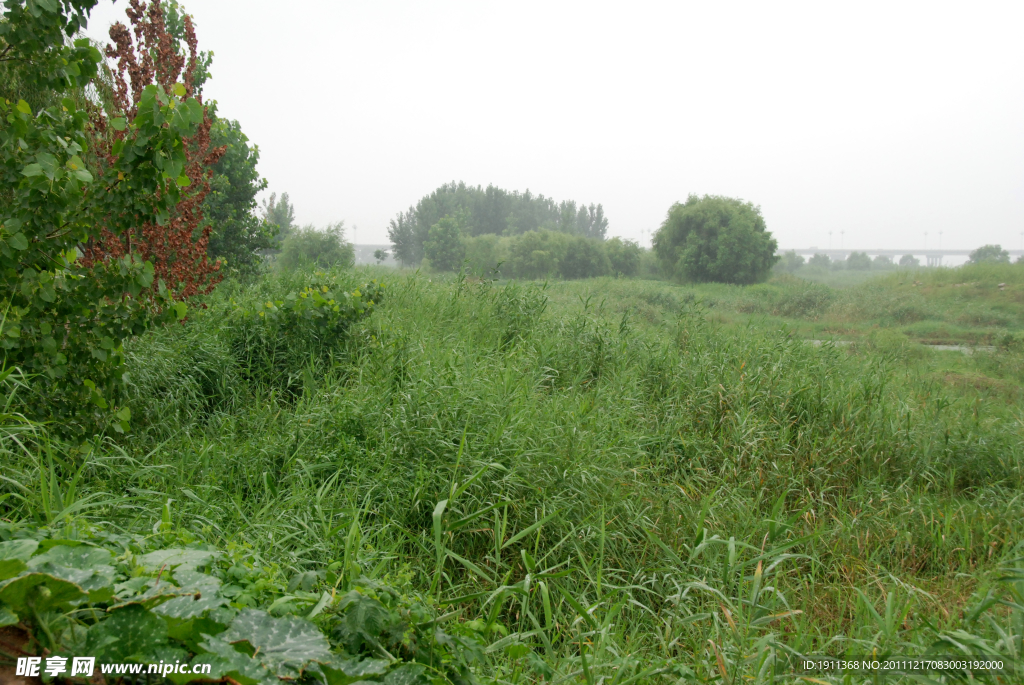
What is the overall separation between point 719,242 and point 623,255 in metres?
6.29

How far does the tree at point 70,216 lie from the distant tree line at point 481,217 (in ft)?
91.1

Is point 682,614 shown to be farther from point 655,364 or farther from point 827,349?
point 827,349

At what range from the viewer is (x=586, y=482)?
3057mm

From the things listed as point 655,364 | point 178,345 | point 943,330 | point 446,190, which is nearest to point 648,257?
point 446,190

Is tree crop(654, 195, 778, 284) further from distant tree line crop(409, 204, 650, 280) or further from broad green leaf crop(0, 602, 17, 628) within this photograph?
broad green leaf crop(0, 602, 17, 628)

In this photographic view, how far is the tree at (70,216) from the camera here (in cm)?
222

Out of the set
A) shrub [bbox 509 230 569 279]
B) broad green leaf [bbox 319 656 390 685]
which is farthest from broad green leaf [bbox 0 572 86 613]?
shrub [bbox 509 230 569 279]

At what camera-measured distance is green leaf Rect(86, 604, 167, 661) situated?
98 cm

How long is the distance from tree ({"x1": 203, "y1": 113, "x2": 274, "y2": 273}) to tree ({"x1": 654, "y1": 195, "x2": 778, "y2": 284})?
71.3ft

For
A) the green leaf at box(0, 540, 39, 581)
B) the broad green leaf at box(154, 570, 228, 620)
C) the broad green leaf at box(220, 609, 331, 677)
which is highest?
the green leaf at box(0, 540, 39, 581)

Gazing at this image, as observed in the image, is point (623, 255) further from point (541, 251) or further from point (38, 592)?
point (38, 592)

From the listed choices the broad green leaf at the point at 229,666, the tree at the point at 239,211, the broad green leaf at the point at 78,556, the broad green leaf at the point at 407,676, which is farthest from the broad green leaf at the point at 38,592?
the tree at the point at 239,211

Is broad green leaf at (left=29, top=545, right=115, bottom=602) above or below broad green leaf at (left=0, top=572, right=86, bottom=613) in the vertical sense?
below

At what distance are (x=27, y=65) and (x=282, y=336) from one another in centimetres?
248
